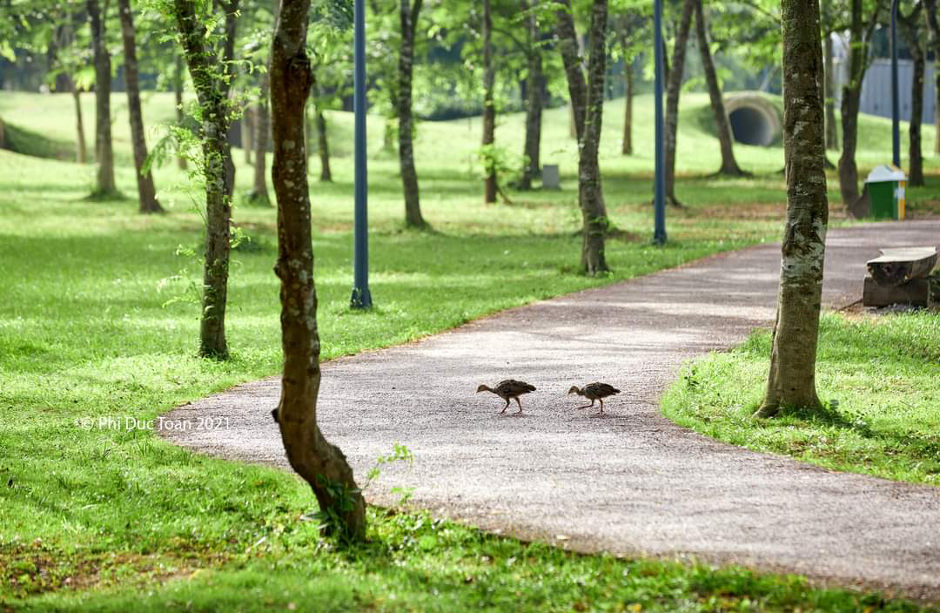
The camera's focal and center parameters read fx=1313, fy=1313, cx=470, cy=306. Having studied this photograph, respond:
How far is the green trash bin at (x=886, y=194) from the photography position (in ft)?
93.2

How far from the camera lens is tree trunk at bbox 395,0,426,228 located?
28.3m

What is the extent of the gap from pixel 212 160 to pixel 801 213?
5.72 m

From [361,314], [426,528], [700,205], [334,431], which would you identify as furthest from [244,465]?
[700,205]

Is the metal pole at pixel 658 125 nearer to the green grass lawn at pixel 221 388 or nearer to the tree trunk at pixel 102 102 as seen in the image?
A: the green grass lawn at pixel 221 388

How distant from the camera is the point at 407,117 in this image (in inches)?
1133

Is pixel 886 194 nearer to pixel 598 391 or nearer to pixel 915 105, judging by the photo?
pixel 915 105

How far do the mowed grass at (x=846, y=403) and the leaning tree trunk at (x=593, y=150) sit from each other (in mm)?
6573

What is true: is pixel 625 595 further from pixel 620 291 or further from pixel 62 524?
pixel 620 291

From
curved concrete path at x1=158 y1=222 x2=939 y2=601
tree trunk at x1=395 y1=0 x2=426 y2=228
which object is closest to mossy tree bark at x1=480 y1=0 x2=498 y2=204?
tree trunk at x1=395 y1=0 x2=426 y2=228

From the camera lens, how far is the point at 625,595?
573cm

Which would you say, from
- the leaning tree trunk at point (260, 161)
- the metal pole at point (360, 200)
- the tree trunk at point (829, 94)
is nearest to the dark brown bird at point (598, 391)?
the metal pole at point (360, 200)

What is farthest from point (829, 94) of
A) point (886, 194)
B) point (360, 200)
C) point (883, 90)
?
point (360, 200)

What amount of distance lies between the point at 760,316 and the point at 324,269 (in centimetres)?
873

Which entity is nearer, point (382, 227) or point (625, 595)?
point (625, 595)
